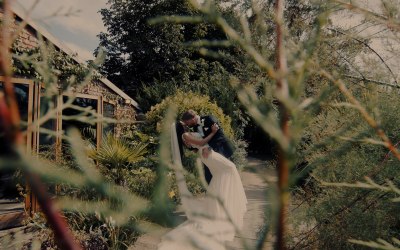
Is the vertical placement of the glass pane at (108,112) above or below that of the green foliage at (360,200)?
above

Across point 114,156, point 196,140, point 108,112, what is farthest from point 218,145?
point 108,112

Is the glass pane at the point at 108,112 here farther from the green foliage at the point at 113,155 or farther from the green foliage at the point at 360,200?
the green foliage at the point at 360,200

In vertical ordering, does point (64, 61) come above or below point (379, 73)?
above

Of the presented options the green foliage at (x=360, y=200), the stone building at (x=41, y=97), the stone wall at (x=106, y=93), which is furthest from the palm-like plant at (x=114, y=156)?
the green foliage at (x=360, y=200)

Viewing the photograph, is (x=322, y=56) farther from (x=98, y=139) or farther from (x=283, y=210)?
(x=98, y=139)

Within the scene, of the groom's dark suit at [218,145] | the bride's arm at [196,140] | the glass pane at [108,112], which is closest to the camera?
the bride's arm at [196,140]

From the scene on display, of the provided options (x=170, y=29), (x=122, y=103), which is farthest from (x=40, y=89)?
(x=170, y=29)

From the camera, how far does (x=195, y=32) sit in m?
21.3

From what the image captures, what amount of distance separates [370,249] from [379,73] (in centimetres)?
148

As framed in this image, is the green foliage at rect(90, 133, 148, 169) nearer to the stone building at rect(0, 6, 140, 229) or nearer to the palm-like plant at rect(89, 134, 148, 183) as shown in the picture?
the palm-like plant at rect(89, 134, 148, 183)

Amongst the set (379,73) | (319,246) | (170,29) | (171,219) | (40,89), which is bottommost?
(319,246)

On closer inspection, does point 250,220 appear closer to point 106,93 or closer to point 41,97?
point 41,97

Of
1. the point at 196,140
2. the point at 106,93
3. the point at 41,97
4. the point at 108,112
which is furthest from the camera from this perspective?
the point at 108,112

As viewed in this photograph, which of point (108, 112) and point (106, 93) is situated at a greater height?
point (106, 93)
